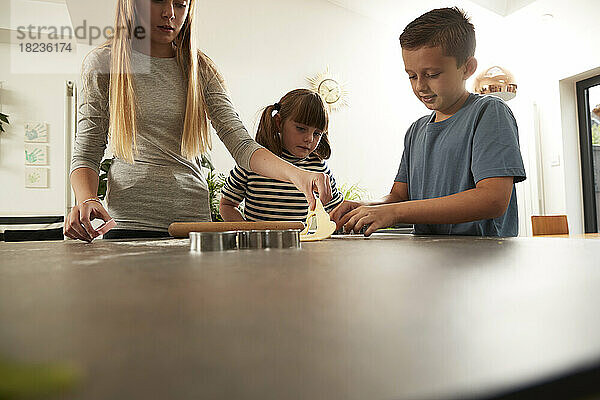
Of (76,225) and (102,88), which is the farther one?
(102,88)

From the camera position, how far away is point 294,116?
148cm

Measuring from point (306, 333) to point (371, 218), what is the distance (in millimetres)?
720

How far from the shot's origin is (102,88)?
3.24ft

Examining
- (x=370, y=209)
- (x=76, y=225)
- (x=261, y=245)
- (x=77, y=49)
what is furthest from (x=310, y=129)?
(x=77, y=49)

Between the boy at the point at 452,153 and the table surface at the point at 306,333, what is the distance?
622mm

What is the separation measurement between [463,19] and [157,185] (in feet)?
2.59

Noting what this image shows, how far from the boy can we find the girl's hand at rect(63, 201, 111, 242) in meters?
0.43

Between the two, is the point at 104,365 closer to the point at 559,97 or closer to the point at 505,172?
the point at 505,172

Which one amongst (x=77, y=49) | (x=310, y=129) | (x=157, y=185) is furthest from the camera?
(x=77, y=49)

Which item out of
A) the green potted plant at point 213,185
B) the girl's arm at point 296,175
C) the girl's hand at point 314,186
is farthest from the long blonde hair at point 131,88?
the green potted plant at point 213,185

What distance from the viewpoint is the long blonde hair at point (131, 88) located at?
952 mm

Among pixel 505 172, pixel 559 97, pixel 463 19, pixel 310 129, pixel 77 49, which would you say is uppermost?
pixel 77 49

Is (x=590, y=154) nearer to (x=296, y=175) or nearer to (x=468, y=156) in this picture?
(x=468, y=156)

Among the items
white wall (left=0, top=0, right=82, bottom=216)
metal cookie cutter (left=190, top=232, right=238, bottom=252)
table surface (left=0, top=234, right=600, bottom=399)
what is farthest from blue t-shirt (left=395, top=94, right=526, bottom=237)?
white wall (left=0, top=0, right=82, bottom=216)
